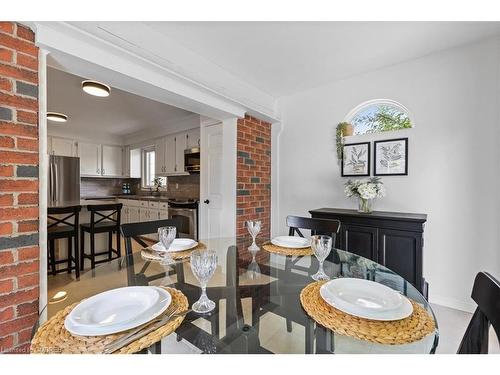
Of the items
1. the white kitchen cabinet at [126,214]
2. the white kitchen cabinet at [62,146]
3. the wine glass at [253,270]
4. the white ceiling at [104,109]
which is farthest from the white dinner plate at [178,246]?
the white kitchen cabinet at [62,146]

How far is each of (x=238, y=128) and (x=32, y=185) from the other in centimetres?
206

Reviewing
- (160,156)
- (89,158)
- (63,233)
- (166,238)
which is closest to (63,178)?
(89,158)

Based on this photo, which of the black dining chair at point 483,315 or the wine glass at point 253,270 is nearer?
the black dining chair at point 483,315

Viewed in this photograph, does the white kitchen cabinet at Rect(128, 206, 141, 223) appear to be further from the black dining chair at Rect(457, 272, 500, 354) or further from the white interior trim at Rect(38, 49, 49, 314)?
the black dining chair at Rect(457, 272, 500, 354)

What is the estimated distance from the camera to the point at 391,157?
2488 millimetres

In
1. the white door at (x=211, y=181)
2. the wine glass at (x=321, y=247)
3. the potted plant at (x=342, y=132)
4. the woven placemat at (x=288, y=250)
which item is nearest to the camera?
the wine glass at (x=321, y=247)

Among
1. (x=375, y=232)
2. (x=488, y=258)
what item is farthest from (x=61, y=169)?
(x=488, y=258)

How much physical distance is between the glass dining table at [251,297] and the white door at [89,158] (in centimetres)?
491

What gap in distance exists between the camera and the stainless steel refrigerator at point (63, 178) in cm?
426

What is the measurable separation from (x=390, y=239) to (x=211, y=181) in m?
2.23

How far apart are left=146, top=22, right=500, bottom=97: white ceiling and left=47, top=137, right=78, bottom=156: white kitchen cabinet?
4.43m

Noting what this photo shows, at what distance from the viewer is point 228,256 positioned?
60.5 inches

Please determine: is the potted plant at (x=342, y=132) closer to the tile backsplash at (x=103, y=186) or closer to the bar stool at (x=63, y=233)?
the bar stool at (x=63, y=233)

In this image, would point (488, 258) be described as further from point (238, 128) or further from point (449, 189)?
point (238, 128)
